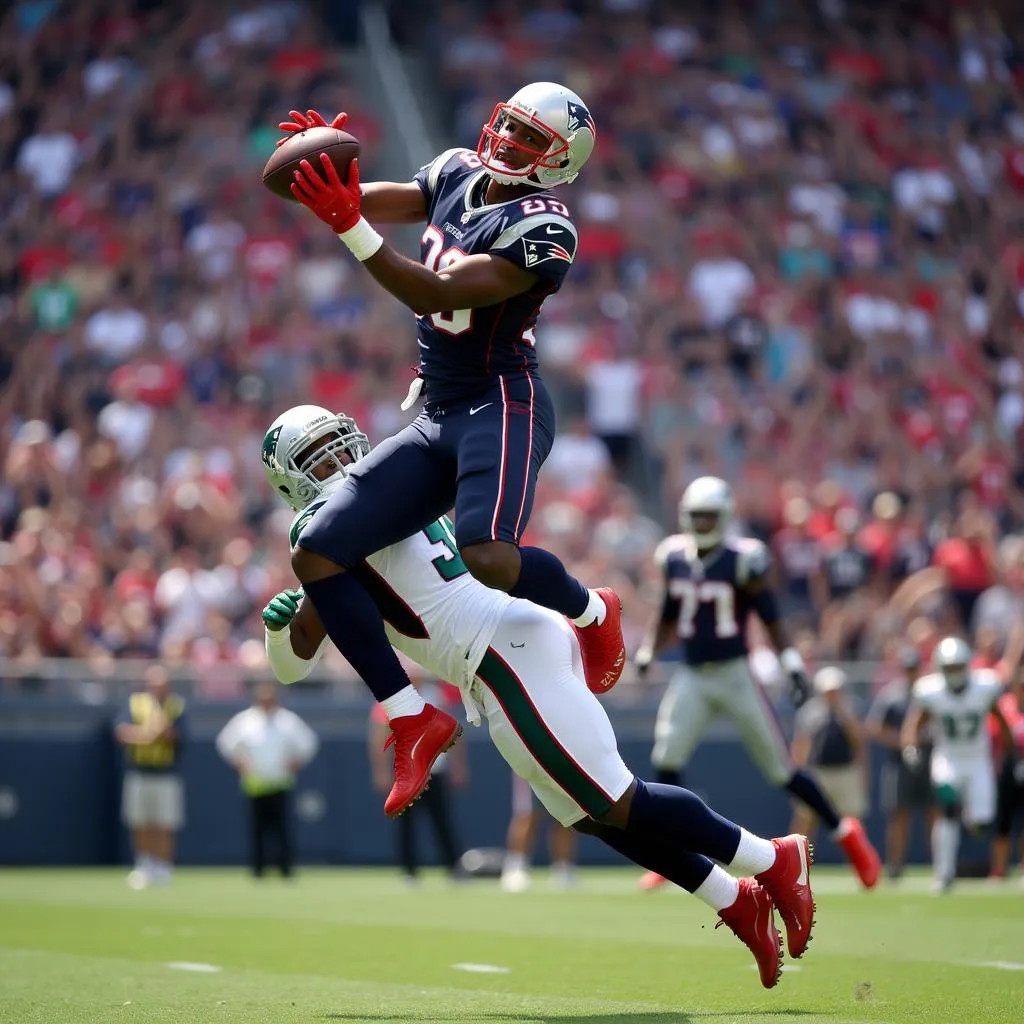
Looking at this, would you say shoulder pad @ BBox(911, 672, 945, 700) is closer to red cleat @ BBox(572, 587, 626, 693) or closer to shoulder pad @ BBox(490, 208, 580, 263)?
red cleat @ BBox(572, 587, 626, 693)

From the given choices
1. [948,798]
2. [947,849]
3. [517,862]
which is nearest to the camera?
[947,849]

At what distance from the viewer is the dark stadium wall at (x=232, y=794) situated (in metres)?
14.8

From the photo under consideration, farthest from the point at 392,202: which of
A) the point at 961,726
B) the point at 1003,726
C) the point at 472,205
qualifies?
the point at 1003,726

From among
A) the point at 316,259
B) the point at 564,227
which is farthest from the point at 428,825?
the point at 564,227

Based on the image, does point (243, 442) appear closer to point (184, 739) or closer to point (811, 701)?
point (184, 739)

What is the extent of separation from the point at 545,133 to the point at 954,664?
23.3 ft

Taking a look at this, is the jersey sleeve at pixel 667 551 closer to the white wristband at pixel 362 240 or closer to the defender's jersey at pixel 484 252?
the defender's jersey at pixel 484 252

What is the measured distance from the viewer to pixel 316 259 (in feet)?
56.7

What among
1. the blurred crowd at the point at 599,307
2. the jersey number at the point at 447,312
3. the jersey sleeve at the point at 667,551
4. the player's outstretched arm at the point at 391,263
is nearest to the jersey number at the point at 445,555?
the jersey number at the point at 447,312

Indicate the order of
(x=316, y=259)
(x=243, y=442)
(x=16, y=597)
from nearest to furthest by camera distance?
(x=16, y=597)
(x=243, y=442)
(x=316, y=259)

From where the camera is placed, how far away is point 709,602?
416 inches

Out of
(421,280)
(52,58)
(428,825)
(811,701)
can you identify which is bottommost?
(428,825)

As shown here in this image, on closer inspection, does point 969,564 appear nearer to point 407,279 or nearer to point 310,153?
point 407,279

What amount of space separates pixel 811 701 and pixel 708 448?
255cm
